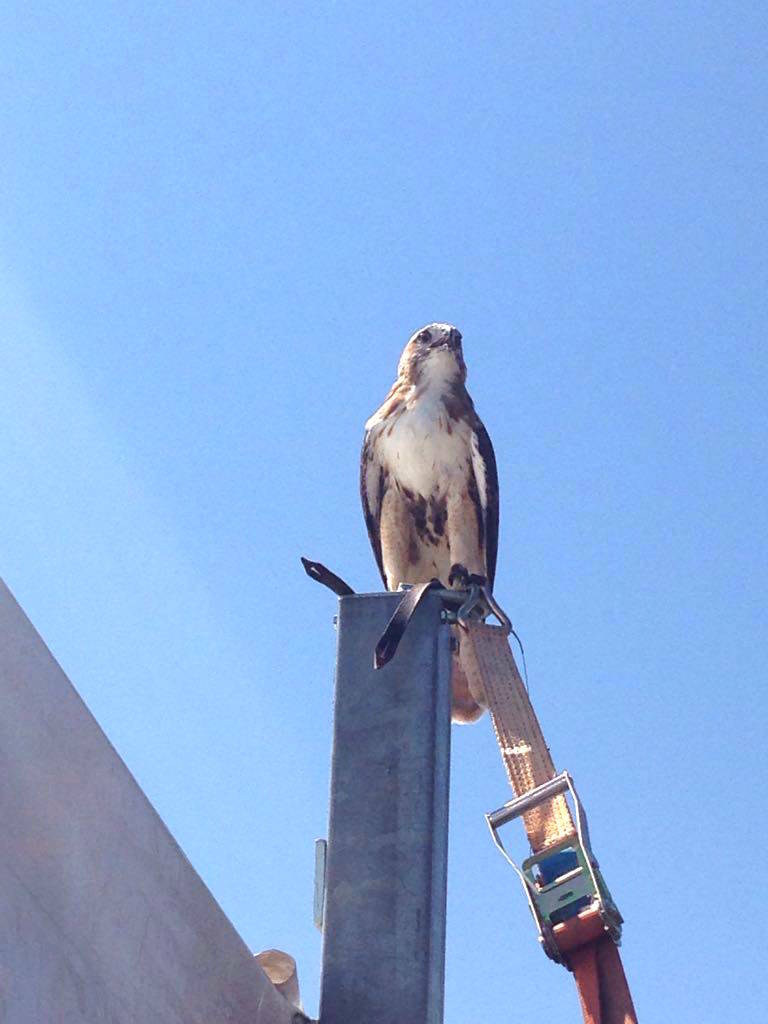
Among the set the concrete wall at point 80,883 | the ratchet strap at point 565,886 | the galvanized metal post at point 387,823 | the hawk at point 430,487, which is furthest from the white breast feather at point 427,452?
the concrete wall at point 80,883

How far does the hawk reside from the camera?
25.6 ft

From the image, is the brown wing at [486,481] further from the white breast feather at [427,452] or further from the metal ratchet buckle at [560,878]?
the metal ratchet buckle at [560,878]

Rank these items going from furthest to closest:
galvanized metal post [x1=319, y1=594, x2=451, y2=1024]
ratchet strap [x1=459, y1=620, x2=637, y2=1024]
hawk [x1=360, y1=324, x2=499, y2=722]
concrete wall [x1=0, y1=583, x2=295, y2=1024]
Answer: hawk [x1=360, y1=324, x2=499, y2=722], ratchet strap [x1=459, y1=620, x2=637, y2=1024], galvanized metal post [x1=319, y1=594, x2=451, y2=1024], concrete wall [x1=0, y1=583, x2=295, y2=1024]

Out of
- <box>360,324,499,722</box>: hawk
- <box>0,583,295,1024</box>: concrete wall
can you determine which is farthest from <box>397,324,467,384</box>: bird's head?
<box>0,583,295,1024</box>: concrete wall

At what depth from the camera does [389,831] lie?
3.93 metres

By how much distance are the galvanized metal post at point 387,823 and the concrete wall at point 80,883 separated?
17.0 inches

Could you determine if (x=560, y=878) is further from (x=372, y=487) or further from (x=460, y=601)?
(x=372, y=487)

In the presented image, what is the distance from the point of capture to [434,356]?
8445 millimetres

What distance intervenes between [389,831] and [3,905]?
1383 mm

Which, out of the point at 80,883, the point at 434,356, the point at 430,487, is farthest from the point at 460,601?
the point at 434,356

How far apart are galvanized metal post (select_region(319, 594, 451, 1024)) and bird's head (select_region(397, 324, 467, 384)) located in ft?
13.7

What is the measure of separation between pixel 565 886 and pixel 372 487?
4143 millimetres

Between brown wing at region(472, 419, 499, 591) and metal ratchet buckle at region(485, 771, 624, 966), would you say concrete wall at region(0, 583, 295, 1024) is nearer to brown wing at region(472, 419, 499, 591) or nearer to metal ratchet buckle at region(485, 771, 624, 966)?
metal ratchet buckle at region(485, 771, 624, 966)

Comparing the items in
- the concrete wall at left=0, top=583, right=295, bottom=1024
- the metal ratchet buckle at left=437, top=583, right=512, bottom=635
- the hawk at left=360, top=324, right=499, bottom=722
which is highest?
the hawk at left=360, top=324, right=499, bottom=722
